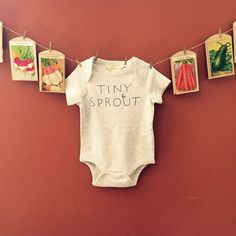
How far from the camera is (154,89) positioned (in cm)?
124

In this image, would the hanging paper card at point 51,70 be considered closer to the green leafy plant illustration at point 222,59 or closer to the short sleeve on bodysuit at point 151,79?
the short sleeve on bodysuit at point 151,79

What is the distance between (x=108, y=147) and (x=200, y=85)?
0.46 meters

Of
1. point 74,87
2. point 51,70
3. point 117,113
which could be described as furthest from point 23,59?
point 117,113

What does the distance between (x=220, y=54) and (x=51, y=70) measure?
67 cm

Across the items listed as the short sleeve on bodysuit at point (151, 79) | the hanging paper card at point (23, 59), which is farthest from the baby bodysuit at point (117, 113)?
the hanging paper card at point (23, 59)

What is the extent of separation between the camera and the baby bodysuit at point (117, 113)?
122 cm

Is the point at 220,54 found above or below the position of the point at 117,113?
above

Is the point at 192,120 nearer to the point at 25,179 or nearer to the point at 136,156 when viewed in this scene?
the point at 136,156

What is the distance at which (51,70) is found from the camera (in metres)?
1.21

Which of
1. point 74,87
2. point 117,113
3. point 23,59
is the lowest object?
point 117,113

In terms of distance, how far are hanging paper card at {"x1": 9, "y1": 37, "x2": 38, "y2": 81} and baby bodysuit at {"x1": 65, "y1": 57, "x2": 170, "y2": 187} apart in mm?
150

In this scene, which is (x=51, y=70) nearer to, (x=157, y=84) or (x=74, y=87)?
(x=74, y=87)

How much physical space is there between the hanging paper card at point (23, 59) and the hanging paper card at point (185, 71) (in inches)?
21.7

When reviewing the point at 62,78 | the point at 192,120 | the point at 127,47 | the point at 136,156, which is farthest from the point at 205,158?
the point at 62,78
